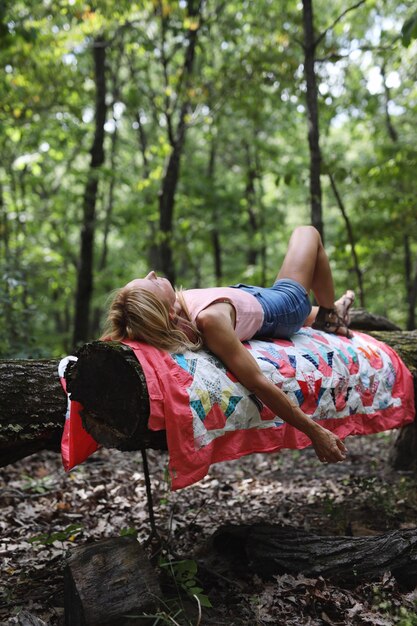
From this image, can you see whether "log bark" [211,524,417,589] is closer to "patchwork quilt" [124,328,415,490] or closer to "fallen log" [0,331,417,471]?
"patchwork quilt" [124,328,415,490]

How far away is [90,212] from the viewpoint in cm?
929

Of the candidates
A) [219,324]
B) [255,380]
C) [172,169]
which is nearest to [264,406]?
[255,380]

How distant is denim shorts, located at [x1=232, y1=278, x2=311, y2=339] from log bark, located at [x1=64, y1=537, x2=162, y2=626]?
5.78 ft

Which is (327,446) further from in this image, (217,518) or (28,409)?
(28,409)

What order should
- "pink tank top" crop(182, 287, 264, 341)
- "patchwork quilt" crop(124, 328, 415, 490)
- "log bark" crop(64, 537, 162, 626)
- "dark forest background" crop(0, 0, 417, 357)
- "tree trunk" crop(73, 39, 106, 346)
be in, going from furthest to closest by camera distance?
1. "tree trunk" crop(73, 39, 106, 346)
2. "dark forest background" crop(0, 0, 417, 357)
3. "pink tank top" crop(182, 287, 264, 341)
4. "patchwork quilt" crop(124, 328, 415, 490)
5. "log bark" crop(64, 537, 162, 626)

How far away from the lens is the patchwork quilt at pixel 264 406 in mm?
2596

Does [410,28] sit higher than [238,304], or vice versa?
[410,28]

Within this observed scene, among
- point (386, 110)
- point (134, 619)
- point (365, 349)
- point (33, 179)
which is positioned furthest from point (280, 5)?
point (134, 619)

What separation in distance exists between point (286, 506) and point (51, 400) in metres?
2.48

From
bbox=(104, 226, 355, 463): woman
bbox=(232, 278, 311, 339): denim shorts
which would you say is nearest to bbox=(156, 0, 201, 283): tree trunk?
bbox=(232, 278, 311, 339): denim shorts

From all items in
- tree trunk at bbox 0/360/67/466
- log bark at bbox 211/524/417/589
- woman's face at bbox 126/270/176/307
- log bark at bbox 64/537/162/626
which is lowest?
log bark at bbox 211/524/417/589

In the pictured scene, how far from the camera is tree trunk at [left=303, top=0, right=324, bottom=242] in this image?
598cm

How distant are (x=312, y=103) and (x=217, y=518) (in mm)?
4833

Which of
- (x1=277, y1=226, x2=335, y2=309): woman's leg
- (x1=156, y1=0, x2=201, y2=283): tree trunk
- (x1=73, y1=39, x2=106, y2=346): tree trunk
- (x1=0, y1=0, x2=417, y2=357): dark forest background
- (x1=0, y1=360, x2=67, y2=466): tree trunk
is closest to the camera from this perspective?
(x1=0, y1=360, x2=67, y2=466): tree trunk
